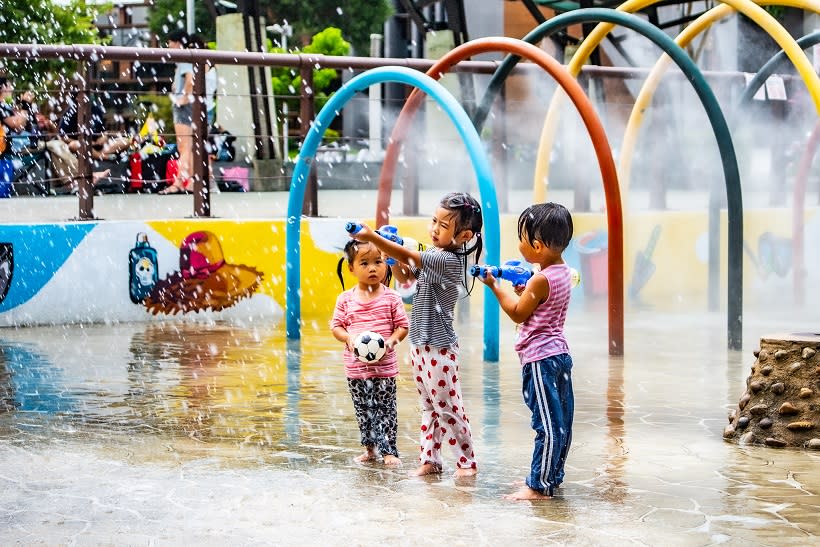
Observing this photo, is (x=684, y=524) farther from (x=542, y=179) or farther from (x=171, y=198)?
(x=171, y=198)

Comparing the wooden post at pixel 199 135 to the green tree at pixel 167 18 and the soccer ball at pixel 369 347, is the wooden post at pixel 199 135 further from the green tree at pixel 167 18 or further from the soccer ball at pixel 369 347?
the green tree at pixel 167 18

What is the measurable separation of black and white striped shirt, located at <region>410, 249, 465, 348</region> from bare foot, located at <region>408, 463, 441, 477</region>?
531 mm

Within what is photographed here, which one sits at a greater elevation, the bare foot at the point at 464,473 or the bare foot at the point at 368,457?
the bare foot at the point at 368,457

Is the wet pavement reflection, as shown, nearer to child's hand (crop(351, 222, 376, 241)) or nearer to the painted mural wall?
child's hand (crop(351, 222, 376, 241))

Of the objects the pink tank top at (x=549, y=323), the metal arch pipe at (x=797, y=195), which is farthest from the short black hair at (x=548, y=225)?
the metal arch pipe at (x=797, y=195)

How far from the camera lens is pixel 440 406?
546 centimetres

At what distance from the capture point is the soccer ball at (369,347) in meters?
5.52

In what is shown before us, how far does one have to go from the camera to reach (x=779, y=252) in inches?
555

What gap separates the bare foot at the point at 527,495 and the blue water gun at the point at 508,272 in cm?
84

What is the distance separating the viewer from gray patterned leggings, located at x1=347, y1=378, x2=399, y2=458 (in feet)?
18.8

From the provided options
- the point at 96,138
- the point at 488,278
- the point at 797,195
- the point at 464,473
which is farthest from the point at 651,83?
the point at 96,138

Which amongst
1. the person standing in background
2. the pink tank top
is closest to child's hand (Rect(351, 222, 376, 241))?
the pink tank top

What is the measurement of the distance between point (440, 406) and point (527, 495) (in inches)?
24.9

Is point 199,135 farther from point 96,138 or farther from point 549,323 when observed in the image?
point 549,323
